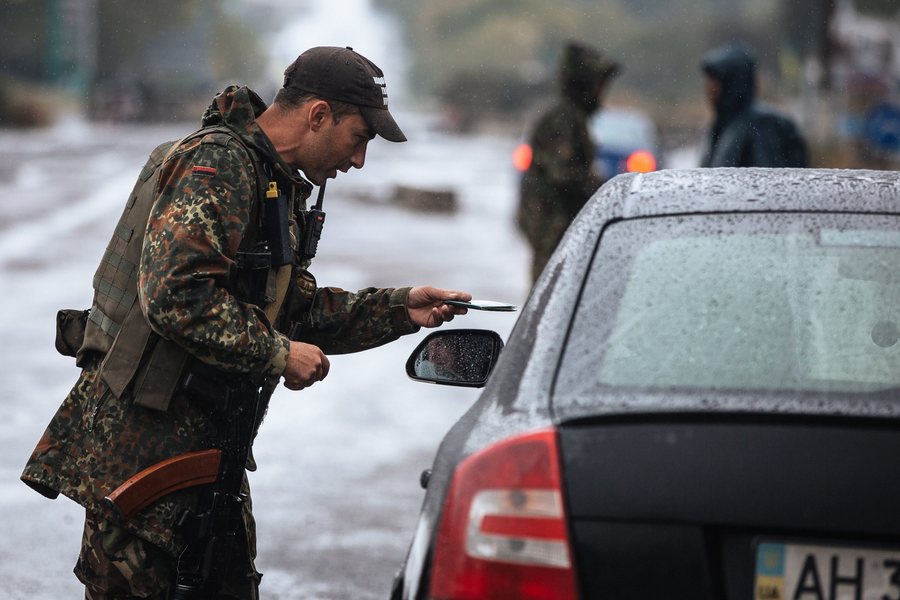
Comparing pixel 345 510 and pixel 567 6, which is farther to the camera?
pixel 567 6

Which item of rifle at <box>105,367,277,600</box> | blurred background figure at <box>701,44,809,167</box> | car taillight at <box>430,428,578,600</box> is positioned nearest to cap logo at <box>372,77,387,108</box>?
rifle at <box>105,367,277,600</box>

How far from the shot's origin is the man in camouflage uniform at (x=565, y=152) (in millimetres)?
8578

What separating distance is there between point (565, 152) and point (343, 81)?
17.1 feet

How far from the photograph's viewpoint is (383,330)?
3930mm

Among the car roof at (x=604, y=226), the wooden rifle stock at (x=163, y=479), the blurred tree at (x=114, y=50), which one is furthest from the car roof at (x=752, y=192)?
the blurred tree at (x=114, y=50)

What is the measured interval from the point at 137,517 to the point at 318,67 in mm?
1095

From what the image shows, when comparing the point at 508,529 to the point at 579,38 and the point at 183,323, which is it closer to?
the point at 183,323

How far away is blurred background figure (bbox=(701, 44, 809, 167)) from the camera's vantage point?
751cm

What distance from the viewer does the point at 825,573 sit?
225 centimetres

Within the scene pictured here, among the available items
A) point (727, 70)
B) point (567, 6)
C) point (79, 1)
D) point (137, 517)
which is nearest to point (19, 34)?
point (79, 1)

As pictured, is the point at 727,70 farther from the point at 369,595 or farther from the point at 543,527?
the point at 543,527

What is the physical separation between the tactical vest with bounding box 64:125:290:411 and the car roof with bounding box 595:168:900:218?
854mm

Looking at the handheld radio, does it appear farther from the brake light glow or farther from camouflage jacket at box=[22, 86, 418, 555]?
the brake light glow

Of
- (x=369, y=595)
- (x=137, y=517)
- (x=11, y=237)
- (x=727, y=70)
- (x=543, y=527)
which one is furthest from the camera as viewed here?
(x=11, y=237)
